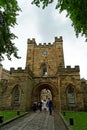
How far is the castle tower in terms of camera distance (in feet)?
115

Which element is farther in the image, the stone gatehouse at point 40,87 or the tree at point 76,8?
the stone gatehouse at point 40,87

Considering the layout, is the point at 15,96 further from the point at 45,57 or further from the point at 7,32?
the point at 7,32

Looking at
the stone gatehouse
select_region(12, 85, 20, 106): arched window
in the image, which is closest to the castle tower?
the stone gatehouse

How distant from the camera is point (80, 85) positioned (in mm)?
25344

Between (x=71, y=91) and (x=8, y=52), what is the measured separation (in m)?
16.1

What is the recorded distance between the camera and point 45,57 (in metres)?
36.5

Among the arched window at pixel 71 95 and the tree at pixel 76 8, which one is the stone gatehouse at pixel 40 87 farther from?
the tree at pixel 76 8

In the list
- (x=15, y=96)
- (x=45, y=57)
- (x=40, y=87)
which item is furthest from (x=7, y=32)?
(x=45, y=57)

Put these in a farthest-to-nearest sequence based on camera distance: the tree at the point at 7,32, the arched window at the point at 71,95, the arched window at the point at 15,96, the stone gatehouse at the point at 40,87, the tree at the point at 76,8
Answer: the arched window at the point at 15,96
the arched window at the point at 71,95
the stone gatehouse at the point at 40,87
the tree at the point at 7,32
the tree at the point at 76,8

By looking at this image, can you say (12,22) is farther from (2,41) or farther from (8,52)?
(8,52)

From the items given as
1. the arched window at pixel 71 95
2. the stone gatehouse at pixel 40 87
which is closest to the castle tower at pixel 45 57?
the stone gatehouse at pixel 40 87

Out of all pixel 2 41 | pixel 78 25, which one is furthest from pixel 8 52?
pixel 78 25

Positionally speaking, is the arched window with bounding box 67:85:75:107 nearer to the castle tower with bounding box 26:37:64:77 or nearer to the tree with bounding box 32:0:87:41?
the castle tower with bounding box 26:37:64:77

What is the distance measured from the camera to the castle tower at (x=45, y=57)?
35.1 m
